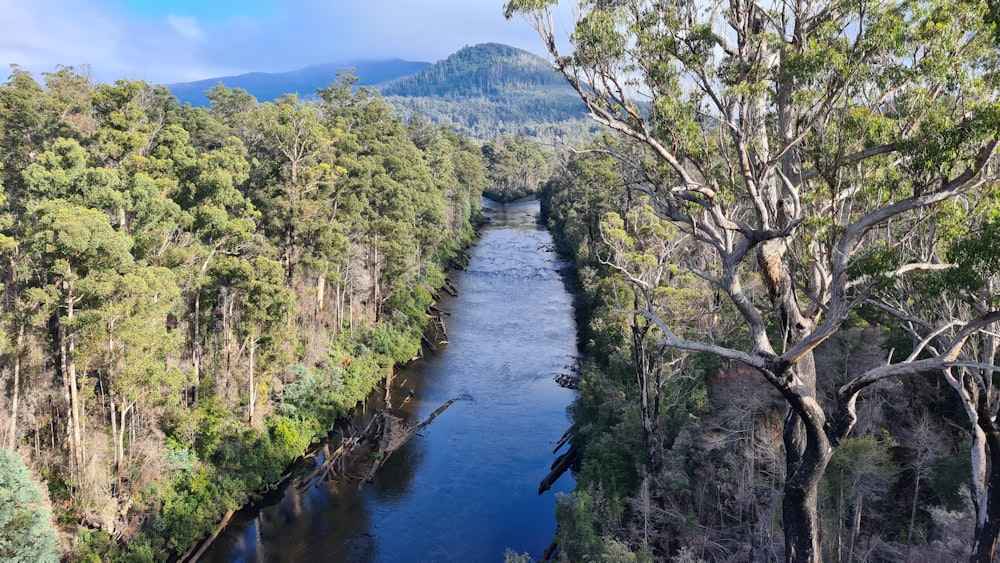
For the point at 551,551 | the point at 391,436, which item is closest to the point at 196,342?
the point at 391,436

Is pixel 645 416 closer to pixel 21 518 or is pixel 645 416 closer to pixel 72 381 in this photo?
pixel 21 518

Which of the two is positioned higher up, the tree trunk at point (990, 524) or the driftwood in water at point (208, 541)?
the tree trunk at point (990, 524)

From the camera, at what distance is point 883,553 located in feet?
48.8

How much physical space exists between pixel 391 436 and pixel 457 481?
169 inches

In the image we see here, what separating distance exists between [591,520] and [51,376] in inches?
605

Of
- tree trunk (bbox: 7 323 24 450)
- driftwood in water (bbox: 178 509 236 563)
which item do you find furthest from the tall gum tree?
driftwood in water (bbox: 178 509 236 563)

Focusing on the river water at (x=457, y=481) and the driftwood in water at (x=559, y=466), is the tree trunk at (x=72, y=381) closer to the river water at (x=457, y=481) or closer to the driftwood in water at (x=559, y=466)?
the river water at (x=457, y=481)

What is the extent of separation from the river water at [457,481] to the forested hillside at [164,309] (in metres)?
1.68

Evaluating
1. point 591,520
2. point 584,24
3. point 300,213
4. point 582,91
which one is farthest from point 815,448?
point 300,213

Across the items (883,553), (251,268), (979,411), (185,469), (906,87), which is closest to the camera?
(906,87)

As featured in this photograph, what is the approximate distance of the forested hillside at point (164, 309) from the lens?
16.4m

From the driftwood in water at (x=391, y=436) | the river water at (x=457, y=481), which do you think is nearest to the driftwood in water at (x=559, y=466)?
the river water at (x=457, y=481)

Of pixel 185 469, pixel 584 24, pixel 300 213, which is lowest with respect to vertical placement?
pixel 185 469

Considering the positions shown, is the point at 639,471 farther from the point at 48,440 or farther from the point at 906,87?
the point at 48,440
